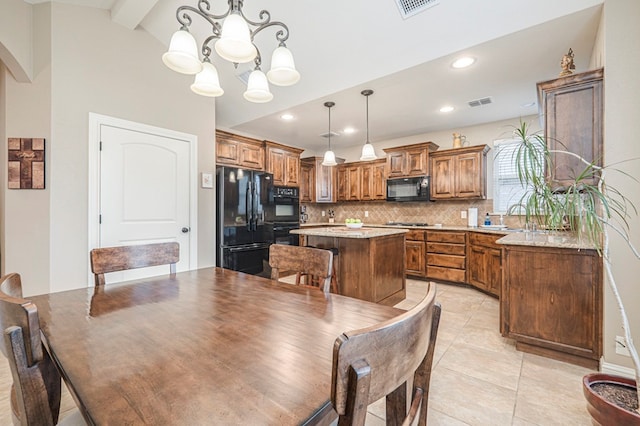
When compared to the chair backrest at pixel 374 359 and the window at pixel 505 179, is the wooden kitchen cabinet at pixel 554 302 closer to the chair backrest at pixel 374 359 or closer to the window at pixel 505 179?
the chair backrest at pixel 374 359

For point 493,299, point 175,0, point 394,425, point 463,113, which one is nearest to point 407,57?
point 463,113

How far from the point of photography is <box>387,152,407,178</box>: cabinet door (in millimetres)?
5129

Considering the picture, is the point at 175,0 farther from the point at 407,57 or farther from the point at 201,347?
the point at 201,347

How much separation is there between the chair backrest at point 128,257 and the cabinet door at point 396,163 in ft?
13.9

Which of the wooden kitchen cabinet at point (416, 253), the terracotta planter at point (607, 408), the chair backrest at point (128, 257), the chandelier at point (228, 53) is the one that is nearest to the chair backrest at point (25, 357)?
the chair backrest at point (128, 257)

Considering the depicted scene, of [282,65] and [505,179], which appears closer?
[282,65]

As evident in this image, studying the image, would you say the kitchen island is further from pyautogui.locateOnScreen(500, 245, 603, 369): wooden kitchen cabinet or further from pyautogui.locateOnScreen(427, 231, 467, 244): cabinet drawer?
pyautogui.locateOnScreen(427, 231, 467, 244): cabinet drawer

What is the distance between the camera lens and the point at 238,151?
4465mm

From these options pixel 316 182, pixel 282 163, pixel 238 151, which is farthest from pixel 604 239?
pixel 316 182

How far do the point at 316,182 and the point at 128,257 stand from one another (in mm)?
4574

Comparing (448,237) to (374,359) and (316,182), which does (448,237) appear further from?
(374,359)

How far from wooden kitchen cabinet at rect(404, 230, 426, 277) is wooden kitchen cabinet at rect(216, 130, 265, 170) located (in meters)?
2.89

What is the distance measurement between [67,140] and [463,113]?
4.91 m

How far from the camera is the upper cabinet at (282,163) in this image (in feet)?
16.1
